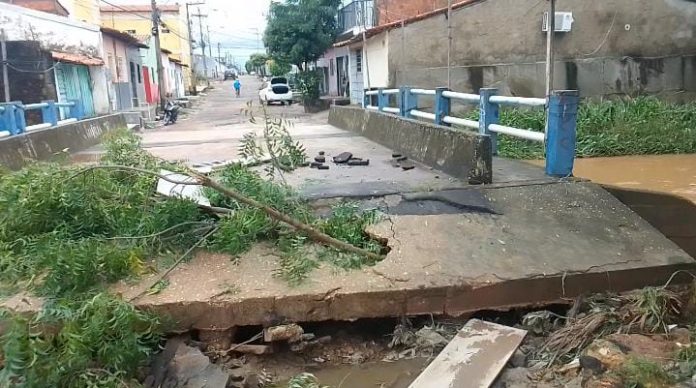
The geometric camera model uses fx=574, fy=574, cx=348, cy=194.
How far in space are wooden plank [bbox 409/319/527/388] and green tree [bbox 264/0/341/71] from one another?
24.8 meters

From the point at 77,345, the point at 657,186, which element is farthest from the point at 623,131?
the point at 77,345

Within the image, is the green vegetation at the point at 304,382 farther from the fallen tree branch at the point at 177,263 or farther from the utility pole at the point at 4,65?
the utility pole at the point at 4,65

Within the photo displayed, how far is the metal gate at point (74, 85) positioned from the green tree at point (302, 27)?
33.0ft

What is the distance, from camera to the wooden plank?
11.1 feet

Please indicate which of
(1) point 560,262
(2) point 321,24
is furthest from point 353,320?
(2) point 321,24

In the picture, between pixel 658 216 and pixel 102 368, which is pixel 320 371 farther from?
pixel 658 216

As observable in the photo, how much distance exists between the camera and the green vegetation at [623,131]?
9.59 meters

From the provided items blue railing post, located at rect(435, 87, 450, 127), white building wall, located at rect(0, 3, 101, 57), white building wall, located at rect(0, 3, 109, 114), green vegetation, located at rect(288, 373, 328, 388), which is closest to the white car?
white building wall, located at rect(0, 3, 109, 114)

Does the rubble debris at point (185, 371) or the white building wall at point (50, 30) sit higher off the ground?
the white building wall at point (50, 30)

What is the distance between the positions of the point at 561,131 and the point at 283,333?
A: 10.7 ft

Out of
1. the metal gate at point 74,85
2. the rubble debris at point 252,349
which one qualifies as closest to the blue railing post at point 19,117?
the rubble debris at point 252,349

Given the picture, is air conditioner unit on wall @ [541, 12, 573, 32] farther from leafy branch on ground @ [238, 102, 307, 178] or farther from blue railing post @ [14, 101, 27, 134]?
blue railing post @ [14, 101, 27, 134]

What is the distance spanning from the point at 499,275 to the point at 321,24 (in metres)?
25.0

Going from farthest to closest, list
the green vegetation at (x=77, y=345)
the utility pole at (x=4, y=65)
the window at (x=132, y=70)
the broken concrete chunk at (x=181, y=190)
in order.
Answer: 1. the window at (x=132, y=70)
2. the utility pole at (x=4, y=65)
3. the broken concrete chunk at (x=181, y=190)
4. the green vegetation at (x=77, y=345)
